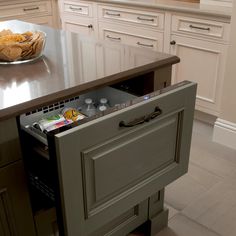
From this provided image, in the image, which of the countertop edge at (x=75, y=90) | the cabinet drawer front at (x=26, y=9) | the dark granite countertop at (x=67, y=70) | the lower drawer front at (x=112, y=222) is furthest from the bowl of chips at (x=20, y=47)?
the cabinet drawer front at (x=26, y=9)

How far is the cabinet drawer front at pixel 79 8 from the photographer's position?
119 inches

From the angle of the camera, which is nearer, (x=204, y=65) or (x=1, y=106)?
(x=1, y=106)

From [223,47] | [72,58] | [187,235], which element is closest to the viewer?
[72,58]

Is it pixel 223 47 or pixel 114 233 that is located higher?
pixel 223 47

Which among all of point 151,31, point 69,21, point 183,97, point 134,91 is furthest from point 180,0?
point 183,97

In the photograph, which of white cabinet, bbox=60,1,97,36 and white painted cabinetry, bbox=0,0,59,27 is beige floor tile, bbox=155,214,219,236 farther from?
white painted cabinetry, bbox=0,0,59,27

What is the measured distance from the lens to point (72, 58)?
134cm

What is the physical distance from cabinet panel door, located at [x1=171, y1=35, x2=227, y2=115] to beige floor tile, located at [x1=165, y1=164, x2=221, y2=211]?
0.60 meters

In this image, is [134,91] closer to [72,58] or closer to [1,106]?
[72,58]

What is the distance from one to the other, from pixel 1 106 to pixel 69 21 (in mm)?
2521

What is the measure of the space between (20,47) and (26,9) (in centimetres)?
222

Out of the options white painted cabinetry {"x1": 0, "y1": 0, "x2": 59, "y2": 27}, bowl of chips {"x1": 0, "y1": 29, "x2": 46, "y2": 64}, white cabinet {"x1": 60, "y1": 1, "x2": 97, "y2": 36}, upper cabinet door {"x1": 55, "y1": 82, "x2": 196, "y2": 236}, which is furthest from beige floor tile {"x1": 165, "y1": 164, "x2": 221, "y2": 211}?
white painted cabinetry {"x1": 0, "y1": 0, "x2": 59, "y2": 27}

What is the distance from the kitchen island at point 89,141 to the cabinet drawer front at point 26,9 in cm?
203

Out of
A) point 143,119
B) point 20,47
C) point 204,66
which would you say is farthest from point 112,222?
point 204,66
